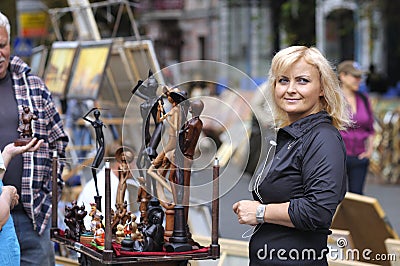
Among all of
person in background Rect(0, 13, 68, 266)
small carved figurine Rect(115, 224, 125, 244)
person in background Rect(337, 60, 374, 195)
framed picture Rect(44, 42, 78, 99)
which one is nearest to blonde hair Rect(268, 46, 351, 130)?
small carved figurine Rect(115, 224, 125, 244)

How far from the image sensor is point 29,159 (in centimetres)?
393

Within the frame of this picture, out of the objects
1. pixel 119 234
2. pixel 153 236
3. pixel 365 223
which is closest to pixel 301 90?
pixel 153 236

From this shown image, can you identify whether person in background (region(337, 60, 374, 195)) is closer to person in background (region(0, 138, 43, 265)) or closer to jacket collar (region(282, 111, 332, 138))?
jacket collar (region(282, 111, 332, 138))

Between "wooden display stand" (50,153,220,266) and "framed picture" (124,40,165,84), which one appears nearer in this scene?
"wooden display stand" (50,153,220,266)

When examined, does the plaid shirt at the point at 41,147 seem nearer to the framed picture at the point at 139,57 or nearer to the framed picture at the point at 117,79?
the framed picture at the point at 139,57

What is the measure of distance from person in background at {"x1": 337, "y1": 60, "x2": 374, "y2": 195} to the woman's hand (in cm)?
376

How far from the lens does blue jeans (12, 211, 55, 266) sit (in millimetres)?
3936

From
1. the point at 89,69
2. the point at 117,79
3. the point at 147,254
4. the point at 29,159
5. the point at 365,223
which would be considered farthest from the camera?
the point at 117,79

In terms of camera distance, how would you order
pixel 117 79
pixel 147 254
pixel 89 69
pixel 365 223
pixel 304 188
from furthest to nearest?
pixel 117 79
pixel 89 69
pixel 365 223
pixel 147 254
pixel 304 188

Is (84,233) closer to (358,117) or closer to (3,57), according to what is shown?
(3,57)

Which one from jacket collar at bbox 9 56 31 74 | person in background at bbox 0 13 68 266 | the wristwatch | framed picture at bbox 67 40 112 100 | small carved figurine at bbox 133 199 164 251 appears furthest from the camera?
framed picture at bbox 67 40 112 100

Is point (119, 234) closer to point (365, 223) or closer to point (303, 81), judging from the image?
point (303, 81)

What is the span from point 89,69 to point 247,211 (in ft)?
13.0

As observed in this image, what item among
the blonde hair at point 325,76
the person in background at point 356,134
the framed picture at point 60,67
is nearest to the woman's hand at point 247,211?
the blonde hair at point 325,76
